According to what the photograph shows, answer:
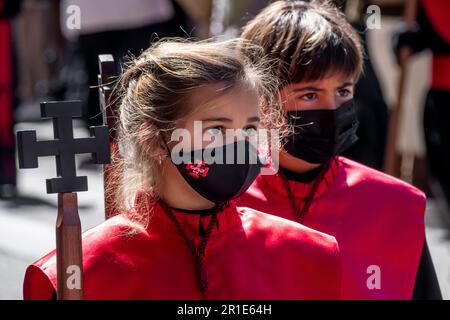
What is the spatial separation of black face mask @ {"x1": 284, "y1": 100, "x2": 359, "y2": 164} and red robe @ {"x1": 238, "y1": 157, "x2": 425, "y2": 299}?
8 centimetres

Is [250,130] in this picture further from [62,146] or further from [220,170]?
[62,146]

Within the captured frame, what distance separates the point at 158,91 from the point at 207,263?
418 mm

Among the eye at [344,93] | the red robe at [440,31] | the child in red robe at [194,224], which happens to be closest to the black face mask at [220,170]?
the child in red robe at [194,224]

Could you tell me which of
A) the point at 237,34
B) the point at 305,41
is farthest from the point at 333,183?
the point at 237,34

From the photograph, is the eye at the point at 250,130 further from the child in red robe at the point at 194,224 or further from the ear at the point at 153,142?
the ear at the point at 153,142

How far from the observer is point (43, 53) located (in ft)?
37.4

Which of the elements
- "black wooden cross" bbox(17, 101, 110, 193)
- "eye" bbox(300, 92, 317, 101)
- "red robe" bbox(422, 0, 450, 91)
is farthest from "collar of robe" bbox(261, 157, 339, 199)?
"red robe" bbox(422, 0, 450, 91)

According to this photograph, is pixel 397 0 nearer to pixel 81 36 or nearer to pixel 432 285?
pixel 81 36

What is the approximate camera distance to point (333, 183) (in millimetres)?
3137

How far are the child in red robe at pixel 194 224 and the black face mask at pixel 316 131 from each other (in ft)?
1.28

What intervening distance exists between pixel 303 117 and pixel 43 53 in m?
8.63

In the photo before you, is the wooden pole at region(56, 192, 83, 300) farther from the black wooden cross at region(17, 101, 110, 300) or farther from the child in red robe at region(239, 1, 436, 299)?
the child in red robe at region(239, 1, 436, 299)

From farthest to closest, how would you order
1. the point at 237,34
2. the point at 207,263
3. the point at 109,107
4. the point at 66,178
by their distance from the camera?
the point at 237,34 < the point at 109,107 < the point at 207,263 < the point at 66,178

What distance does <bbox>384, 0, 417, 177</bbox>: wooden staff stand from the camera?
588cm
